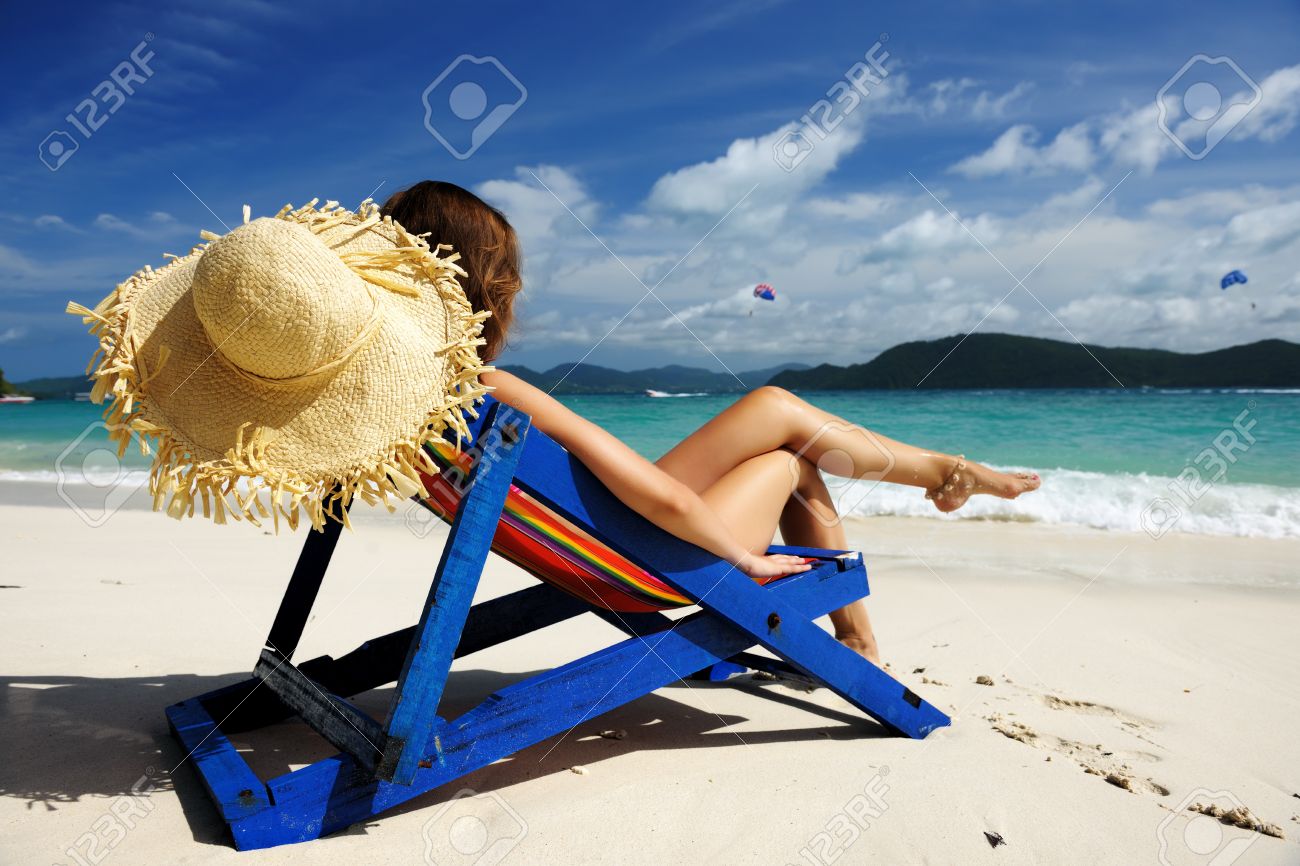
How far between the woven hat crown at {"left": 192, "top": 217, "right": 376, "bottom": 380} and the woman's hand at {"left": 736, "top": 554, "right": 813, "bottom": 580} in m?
1.33

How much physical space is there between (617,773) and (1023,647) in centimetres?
242

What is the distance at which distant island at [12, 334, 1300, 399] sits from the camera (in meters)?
34.6

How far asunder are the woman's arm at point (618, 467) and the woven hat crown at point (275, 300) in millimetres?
511

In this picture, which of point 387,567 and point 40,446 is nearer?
point 387,567

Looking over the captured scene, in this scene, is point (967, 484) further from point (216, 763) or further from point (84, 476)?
point (84, 476)

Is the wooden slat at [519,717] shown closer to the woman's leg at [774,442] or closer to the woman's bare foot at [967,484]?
the woman's leg at [774,442]

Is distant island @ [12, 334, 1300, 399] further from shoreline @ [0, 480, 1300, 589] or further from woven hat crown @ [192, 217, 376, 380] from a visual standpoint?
woven hat crown @ [192, 217, 376, 380]

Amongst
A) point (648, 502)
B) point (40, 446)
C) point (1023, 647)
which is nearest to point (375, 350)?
point (648, 502)

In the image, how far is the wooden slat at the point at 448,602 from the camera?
6.31ft

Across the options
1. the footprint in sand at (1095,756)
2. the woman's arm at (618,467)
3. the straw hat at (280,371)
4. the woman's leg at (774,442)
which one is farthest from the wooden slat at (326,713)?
the footprint in sand at (1095,756)

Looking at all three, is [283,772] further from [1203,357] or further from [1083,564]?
[1203,357]

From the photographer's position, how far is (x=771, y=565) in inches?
106

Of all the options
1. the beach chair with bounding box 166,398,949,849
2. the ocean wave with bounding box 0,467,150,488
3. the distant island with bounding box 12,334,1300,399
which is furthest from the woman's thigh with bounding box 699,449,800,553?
the distant island with bounding box 12,334,1300,399

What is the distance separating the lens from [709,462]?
3.02 metres
